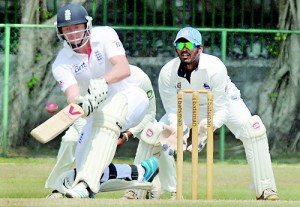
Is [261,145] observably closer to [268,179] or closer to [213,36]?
[268,179]

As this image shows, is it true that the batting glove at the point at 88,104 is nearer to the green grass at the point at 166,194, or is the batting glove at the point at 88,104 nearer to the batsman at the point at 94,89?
the batsman at the point at 94,89

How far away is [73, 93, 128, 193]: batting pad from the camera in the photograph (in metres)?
9.49

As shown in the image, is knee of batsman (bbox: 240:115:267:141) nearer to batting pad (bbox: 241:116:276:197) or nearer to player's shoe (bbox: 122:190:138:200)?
batting pad (bbox: 241:116:276:197)

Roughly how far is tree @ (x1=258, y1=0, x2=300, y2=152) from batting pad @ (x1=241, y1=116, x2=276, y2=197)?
6129 millimetres

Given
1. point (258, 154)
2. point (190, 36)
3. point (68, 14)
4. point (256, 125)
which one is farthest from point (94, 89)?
point (258, 154)

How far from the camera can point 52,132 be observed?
9141 mm

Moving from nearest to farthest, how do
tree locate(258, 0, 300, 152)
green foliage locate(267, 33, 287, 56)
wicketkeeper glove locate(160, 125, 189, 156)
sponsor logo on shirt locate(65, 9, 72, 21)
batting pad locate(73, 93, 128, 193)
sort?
1. batting pad locate(73, 93, 128, 193)
2. sponsor logo on shirt locate(65, 9, 72, 21)
3. wicketkeeper glove locate(160, 125, 189, 156)
4. tree locate(258, 0, 300, 152)
5. green foliage locate(267, 33, 287, 56)

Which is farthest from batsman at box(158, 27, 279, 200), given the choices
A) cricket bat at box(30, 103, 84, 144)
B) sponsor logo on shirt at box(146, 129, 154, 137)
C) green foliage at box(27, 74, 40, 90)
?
green foliage at box(27, 74, 40, 90)

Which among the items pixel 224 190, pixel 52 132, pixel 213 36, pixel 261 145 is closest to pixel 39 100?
pixel 213 36

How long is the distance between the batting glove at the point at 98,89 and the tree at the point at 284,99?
7.76 metres

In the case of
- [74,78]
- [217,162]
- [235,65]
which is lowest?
[217,162]

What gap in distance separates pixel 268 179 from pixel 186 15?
7457 millimetres

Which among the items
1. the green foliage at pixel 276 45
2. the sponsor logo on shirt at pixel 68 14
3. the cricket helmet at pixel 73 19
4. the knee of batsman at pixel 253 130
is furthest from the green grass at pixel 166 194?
the green foliage at pixel 276 45

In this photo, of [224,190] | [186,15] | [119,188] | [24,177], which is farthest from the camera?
[186,15]
